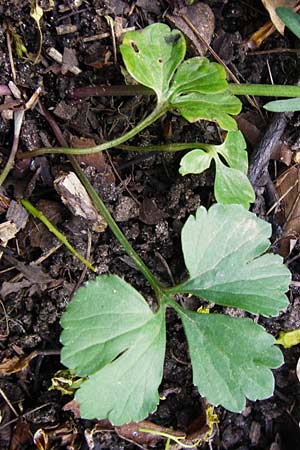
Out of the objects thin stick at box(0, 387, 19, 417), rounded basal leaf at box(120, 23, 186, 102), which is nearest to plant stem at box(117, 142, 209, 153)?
rounded basal leaf at box(120, 23, 186, 102)

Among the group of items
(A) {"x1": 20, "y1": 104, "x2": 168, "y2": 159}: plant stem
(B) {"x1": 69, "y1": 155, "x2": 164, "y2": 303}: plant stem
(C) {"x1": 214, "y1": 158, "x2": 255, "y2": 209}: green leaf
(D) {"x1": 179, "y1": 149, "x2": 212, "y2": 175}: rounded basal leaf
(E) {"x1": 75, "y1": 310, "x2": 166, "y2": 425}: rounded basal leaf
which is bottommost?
(E) {"x1": 75, "y1": 310, "x2": 166, "y2": 425}: rounded basal leaf

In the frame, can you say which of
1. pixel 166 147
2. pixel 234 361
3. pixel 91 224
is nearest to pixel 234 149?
pixel 166 147

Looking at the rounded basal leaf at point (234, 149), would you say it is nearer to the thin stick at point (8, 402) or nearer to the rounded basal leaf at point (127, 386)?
the rounded basal leaf at point (127, 386)

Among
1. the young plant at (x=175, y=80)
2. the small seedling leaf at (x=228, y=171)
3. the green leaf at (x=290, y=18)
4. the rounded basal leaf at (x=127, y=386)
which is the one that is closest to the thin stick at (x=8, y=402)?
the rounded basal leaf at (x=127, y=386)

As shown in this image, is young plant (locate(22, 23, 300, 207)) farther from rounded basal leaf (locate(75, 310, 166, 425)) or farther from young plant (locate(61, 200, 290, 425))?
rounded basal leaf (locate(75, 310, 166, 425))

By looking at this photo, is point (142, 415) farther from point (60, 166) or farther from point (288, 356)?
point (60, 166)
